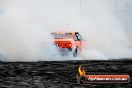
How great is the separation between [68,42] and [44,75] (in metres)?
8.39

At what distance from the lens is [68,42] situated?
2850 cm

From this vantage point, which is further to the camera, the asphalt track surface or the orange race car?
the orange race car

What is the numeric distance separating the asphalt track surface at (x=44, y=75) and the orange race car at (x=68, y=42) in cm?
323

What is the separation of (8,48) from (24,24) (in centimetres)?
446

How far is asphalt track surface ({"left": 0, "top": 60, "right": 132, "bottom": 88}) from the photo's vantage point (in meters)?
17.6

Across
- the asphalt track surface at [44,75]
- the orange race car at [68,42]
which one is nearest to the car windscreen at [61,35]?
the orange race car at [68,42]

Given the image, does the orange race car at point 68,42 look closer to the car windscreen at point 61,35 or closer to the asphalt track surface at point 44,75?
the car windscreen at point 61,35

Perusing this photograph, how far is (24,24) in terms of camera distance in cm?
3231

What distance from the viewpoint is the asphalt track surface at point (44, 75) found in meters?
17.6

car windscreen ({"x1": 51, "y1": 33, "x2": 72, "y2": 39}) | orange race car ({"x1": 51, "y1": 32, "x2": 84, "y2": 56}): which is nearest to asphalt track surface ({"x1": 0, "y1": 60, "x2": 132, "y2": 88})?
orange race car ({"x1": 51, "y1": 32, "x2": 84, "y2": 56})

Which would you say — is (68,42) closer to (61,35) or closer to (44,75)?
(61,35)

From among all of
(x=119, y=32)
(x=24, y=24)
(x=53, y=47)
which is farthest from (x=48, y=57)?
(x=119, y=32)

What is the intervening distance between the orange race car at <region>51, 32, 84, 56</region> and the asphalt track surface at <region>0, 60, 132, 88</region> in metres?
3.23

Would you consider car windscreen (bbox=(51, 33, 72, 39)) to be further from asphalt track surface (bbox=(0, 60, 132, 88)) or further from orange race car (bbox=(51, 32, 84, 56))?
asphalt track surface (bbox=(0, 60, 132, 88))
